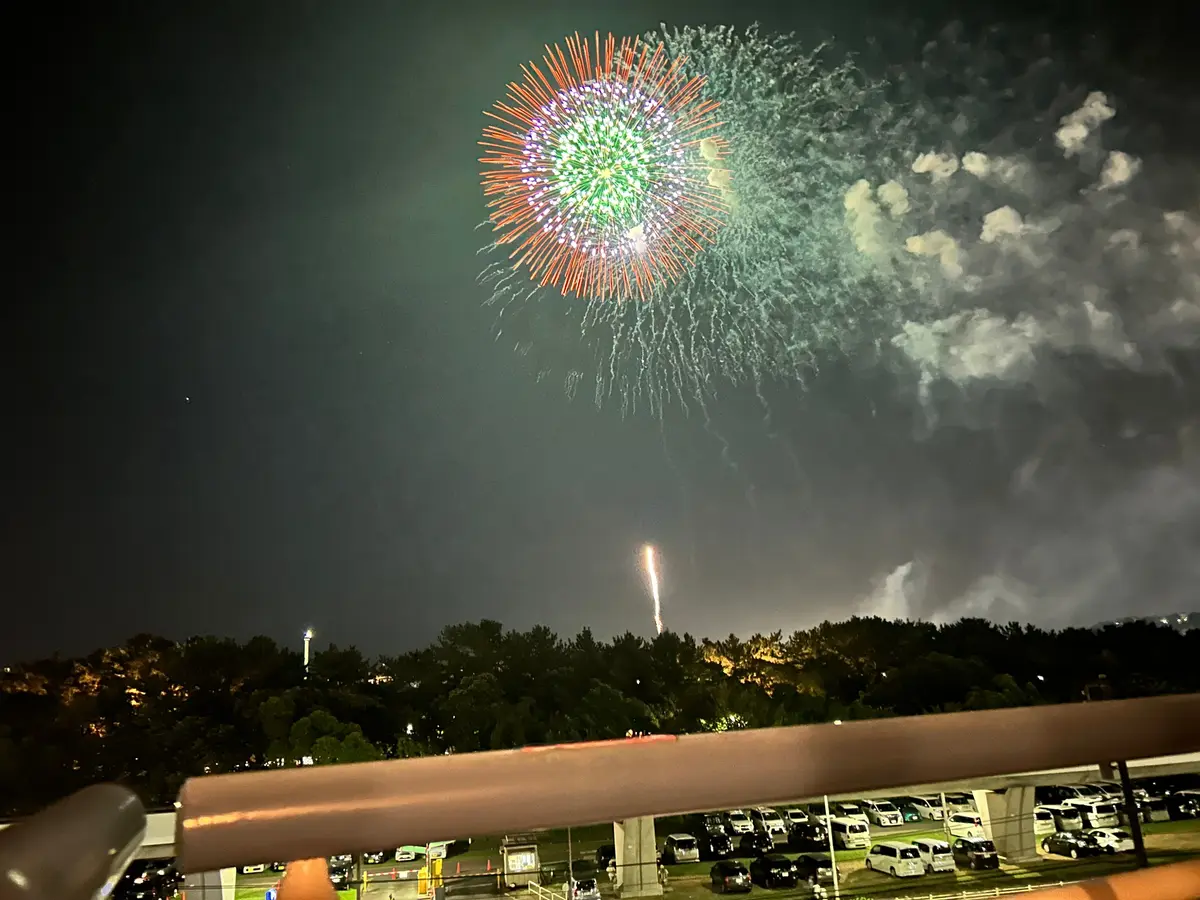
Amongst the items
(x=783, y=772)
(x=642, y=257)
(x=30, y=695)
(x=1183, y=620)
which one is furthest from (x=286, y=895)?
(x=1183, y=620)

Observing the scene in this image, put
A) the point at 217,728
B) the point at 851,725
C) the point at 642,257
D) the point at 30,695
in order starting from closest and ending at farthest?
the point at 851,725 < the point at 642,257 < the point at 217,728 < the point at 30,695

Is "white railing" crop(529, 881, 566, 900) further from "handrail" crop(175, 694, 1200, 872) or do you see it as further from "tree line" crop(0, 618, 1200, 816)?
"tree line" crop(0, 618, 1200, 816)

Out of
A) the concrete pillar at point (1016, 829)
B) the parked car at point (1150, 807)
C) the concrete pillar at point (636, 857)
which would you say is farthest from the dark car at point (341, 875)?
the concrete pillar at point (1016, 829)

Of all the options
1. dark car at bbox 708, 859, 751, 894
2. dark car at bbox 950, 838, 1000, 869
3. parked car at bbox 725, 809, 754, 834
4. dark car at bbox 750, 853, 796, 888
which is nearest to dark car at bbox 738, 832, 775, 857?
parked car at bbox 725, 809, 754, 834

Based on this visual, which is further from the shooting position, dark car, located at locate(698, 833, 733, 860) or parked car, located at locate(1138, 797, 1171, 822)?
dark car, located at locate(698, 833, 733, 860)

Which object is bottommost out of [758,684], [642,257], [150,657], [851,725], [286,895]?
[286,895]

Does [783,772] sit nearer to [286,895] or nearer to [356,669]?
[286,895]

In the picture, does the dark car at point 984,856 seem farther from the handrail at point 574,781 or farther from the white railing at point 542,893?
the handrail at point 574,781
